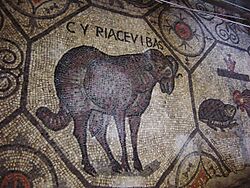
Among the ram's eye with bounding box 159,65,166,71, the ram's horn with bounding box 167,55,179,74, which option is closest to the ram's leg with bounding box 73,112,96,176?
the ram's eye with bounding box 159,65,166,71

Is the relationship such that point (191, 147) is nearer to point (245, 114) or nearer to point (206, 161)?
point (206, 161)

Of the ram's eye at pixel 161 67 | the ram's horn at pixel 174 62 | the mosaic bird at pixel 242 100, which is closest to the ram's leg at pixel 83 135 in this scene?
the ram's eye at pixel 161 67

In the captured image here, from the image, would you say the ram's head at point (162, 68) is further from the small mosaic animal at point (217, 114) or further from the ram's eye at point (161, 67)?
the small mosaic animal at point (217, 114)

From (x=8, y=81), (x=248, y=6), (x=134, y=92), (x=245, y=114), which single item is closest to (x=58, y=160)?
(x=8, y=81)

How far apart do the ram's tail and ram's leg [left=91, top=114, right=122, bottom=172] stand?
166 mm

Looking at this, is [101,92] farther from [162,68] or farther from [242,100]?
[242,100]

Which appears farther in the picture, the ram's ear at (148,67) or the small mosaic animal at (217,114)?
the small mosaic animal at (217,114)

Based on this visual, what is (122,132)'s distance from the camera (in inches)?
70.1

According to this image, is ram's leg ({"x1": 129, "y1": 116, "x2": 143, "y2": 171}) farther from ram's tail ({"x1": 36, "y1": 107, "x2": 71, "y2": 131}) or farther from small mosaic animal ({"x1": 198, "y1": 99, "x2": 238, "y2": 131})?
small mosaic animal ({"x1": 198, "y1": 99, "x2": 238, "y2": 131})

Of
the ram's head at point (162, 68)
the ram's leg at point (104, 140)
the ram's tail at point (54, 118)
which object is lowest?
the ram's leg at point (104, 140)

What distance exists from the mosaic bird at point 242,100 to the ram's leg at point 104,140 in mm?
1143

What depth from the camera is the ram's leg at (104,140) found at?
1.68m

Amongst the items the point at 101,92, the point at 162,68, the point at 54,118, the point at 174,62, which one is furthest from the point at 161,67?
the point at 54,118

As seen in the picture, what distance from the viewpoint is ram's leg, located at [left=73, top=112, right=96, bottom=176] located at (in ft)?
5.29
